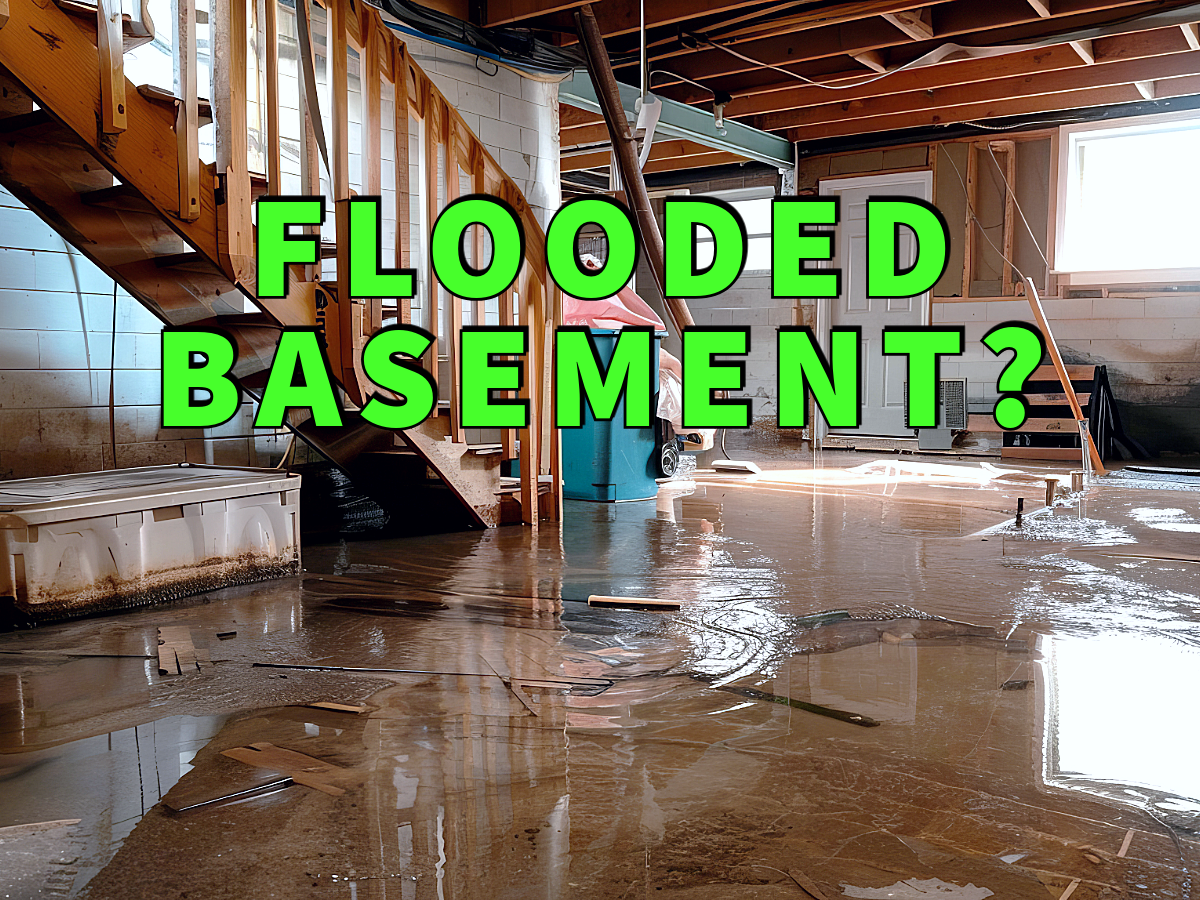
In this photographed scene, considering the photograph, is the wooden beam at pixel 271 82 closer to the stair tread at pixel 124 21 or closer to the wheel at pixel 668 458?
the stair tread at pixel 124 21

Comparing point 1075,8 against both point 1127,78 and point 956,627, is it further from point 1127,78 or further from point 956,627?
point 956,627

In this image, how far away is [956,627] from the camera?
9.63 ft

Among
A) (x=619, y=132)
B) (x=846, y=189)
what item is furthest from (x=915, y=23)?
(x=846, y=189)

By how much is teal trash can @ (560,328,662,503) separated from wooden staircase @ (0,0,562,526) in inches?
37.4

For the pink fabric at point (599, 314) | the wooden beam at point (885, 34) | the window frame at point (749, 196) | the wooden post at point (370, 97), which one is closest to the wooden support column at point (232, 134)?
the wooden post at point (370, 97)

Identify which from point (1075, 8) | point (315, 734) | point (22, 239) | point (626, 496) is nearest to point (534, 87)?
point (626, 496)

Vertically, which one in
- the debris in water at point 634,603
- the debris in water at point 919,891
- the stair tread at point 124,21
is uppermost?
the stair tread at point 124,21

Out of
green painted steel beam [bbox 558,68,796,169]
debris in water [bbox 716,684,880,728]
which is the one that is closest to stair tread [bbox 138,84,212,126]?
debris in water [bbox 716,684,880,728]

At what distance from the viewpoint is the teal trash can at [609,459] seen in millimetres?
5785

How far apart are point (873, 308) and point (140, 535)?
8014 mm

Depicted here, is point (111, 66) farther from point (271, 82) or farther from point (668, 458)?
point (668, 458)

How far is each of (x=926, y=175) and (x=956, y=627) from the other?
7.39 meters

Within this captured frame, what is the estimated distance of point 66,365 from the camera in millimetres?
4043

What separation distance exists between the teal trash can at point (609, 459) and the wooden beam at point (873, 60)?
2975mm
